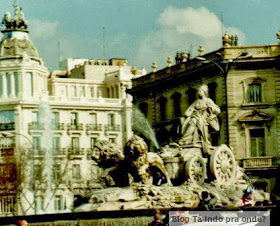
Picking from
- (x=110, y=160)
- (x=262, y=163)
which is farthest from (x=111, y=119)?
(x=110, y=160)

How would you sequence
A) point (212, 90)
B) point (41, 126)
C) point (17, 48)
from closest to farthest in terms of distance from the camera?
point (212, 90) → point (41, 126) → point (17, 48)

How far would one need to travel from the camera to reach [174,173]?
34156mm

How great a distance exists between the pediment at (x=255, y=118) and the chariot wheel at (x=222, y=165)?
38.9 metres

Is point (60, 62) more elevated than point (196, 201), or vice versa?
point (60, 62)

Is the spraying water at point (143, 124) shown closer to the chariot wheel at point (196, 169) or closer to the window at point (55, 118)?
the window at point (55, 118)

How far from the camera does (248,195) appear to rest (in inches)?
1220

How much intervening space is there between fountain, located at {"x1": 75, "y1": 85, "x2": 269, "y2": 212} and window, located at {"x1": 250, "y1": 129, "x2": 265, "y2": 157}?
3709cm

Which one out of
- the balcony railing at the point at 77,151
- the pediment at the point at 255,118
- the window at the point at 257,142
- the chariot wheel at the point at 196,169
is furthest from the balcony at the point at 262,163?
the chariot wheel at the point at 196,169

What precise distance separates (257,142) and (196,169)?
1588 inches

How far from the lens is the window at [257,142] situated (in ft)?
242

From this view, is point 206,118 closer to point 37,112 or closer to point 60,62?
point 37,112

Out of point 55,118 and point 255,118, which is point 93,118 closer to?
point 55,118

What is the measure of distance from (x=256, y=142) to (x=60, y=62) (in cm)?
6053

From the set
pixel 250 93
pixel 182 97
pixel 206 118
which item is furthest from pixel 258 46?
pixel 206 118
